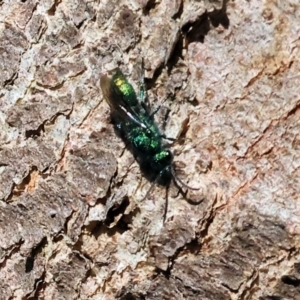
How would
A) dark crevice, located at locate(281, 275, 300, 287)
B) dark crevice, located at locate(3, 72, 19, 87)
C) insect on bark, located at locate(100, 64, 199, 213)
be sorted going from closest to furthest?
dark crevice, located at locate(281, 275, 300, 287)
insect on bark, located at locate(100, 64, 199, 213)
dark crevice, located at locate(3, 72, 19, 87)

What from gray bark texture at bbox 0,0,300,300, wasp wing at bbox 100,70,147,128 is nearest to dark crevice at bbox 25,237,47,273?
gray bark texture at bbox 0,0,300,300

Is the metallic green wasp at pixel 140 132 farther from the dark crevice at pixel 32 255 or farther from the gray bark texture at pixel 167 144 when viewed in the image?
the dark crevice at pixel 32 255

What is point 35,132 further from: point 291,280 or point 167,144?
point 291,280

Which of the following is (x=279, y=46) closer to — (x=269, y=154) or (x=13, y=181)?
(x=269, y=154)

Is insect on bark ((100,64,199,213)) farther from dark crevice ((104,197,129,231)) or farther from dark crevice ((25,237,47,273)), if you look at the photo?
dark crevice ((25,237,47,273))

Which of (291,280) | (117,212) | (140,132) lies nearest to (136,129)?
(140,132)

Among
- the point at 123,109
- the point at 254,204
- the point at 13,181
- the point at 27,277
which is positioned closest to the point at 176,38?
the point at 123,109

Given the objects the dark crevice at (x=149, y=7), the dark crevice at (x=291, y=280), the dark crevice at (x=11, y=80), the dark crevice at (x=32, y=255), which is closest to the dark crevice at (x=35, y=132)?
the dark crevice at (x=11, y=80)
